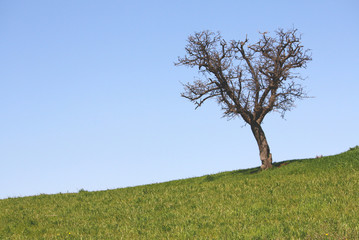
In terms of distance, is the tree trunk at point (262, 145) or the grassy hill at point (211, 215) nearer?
the grassy hill at point (211, 215)

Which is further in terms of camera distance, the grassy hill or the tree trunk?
the tree trunk

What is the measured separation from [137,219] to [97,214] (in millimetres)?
3065

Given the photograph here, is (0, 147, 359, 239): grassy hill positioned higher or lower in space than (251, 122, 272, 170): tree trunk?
lower

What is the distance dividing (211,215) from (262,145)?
21.0 m

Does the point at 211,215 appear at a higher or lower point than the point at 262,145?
lower

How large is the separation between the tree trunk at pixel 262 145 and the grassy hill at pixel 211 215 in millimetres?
11537

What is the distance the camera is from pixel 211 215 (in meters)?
13.4

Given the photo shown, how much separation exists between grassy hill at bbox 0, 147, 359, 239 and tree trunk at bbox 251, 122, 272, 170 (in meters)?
11.5

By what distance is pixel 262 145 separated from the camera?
33.4 metres

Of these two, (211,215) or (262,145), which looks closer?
(211,215)

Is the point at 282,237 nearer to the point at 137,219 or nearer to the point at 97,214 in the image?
the point at 137,219

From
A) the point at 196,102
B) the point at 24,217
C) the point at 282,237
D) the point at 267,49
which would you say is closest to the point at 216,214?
the point at 282,237

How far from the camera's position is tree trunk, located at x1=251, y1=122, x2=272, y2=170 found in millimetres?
33344

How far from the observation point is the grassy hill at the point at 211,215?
10.5 m
